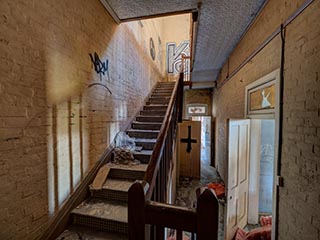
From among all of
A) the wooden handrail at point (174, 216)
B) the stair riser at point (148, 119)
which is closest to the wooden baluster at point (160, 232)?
the wooden handrail at point (174, 216)

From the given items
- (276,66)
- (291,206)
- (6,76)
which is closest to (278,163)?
(291,206)

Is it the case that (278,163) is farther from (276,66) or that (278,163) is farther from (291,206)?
(276,66)

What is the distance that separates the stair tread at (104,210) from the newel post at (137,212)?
1051 mm

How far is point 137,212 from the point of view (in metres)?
0.77

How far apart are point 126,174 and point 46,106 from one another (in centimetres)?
129

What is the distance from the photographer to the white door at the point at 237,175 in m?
2.88

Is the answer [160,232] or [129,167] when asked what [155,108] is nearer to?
[129,167]

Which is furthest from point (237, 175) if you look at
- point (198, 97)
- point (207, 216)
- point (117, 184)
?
point (198, 97)

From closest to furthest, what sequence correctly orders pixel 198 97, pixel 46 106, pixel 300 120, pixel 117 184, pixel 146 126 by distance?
pixel 300 120, pixel 46 106, pixel 117 184, pixel 146 126, pixel 198 97

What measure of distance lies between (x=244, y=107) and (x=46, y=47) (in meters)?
2.73

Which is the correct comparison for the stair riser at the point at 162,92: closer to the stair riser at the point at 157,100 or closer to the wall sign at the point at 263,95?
the stair riser at the point at 157,100

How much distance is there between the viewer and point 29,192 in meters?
1.36

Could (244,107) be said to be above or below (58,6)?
below

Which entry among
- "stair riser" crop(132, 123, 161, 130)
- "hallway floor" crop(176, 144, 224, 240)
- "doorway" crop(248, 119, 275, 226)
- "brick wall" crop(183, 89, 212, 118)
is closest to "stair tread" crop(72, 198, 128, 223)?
"stair riser" crop(132, 123, 161, 130)
